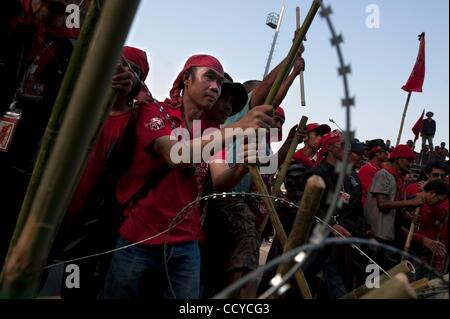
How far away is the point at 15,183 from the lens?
6.79 feet

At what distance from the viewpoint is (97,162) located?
1.99 m

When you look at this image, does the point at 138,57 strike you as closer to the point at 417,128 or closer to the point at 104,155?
the point at 104,155

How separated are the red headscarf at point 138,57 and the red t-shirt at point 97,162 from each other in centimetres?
25

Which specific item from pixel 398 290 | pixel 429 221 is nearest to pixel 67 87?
pixel 398 290

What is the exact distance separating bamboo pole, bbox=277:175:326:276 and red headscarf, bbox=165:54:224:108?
1519 millimetres

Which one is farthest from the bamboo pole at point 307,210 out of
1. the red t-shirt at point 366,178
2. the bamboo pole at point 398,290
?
the red t-shirt at point 366,178

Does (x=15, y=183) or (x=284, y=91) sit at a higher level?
(x=284, y=91)

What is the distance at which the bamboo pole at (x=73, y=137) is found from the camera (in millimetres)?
563

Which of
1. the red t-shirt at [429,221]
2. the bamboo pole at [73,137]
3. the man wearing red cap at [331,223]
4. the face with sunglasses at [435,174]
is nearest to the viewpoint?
the bamboo pole at [73,137]

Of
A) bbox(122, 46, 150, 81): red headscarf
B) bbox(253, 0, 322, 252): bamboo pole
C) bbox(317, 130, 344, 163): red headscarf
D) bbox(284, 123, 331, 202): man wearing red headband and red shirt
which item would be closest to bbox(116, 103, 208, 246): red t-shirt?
bbox(122, 46, 150, 81): red headscarf

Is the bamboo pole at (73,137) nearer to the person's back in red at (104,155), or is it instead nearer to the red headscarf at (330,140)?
the person's back in red at (104,155)
